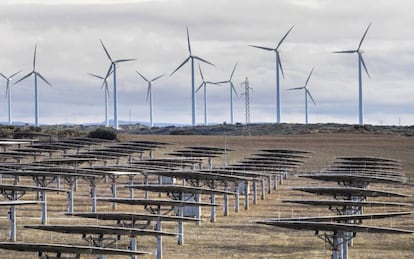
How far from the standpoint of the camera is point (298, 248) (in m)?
69.7

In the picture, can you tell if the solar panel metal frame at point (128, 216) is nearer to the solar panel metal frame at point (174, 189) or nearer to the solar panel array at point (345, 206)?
the solar panel array at point (345, 206)

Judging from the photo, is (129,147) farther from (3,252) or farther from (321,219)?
(321,219)

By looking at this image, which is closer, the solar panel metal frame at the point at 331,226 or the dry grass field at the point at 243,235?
the solar panel metal frame at the point at 331,226

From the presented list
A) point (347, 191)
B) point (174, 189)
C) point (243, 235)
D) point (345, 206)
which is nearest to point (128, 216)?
point (174, 189)

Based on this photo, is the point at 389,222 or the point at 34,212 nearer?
the point at 389,222

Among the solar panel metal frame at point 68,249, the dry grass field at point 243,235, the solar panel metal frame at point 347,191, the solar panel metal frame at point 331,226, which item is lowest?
the dry grass field at point 243,235

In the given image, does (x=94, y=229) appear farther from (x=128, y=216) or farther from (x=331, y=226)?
(x=331, y=226)

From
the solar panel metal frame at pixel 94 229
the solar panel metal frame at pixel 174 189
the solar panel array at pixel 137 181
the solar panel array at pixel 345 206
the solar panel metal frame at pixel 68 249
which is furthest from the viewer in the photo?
the solar panel metal frame at pixel 174 189

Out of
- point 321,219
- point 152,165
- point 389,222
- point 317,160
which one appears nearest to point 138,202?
point 321,219

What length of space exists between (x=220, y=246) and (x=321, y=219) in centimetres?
1391

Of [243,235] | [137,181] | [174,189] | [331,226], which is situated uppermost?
[174,189]

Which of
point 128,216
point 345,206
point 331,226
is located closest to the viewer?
point 331,226

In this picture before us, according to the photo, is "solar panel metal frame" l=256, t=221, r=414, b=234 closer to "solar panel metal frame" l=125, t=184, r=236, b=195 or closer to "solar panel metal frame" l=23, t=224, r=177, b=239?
"solar panel metal frame" l=23, t=224, r=177, b=239

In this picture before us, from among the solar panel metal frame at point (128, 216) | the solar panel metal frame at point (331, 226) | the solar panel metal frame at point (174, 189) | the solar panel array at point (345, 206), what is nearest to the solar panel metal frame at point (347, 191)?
the solar panel array at point (345, 206)
